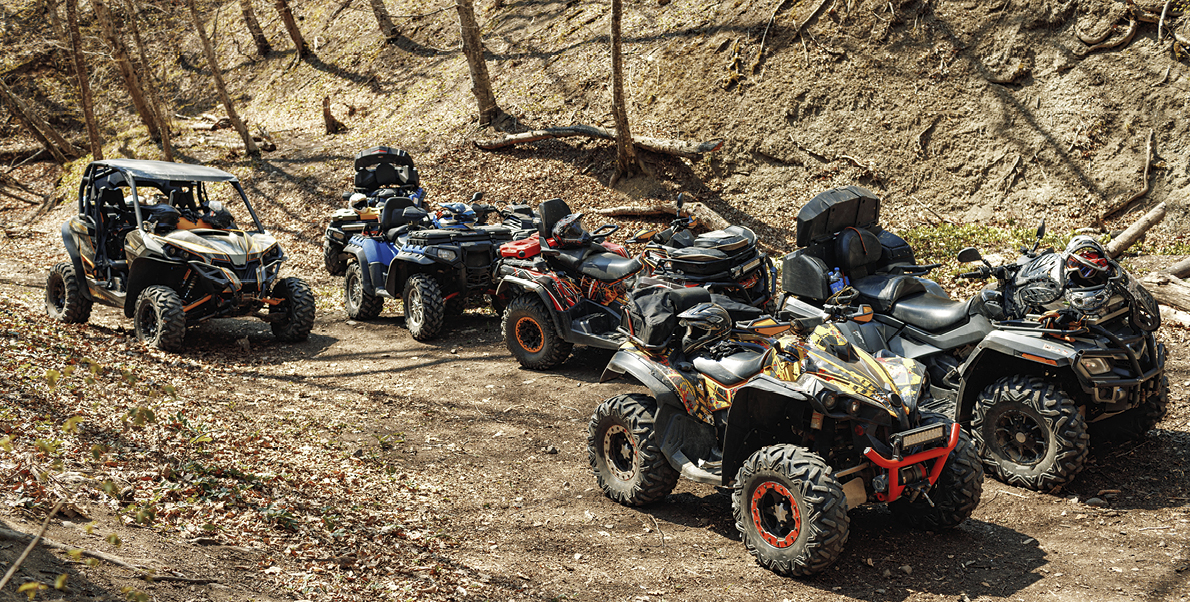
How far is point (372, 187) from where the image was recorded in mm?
13977

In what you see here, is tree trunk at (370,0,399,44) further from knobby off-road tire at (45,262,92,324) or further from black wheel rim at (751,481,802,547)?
black wheel rim at (751,481,802,547)

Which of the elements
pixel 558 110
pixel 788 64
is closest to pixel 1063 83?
pixel 788 64

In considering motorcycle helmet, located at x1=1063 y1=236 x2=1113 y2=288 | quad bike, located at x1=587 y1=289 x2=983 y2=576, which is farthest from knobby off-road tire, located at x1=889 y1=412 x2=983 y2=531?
motorcycle helmet, located at x1=1063 y1=236 x2=1113 y2=288

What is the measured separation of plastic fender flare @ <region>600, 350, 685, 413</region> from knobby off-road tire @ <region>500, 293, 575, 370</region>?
3.14 m

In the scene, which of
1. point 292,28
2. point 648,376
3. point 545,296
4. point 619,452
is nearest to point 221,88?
point 292,28

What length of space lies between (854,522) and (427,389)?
478cm

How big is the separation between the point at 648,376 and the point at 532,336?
398cm

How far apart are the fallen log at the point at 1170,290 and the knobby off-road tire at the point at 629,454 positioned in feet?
21.0

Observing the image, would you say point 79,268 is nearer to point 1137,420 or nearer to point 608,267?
point 608,267

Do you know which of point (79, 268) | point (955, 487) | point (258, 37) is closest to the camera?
point (955, 487)

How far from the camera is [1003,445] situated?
19.2ft

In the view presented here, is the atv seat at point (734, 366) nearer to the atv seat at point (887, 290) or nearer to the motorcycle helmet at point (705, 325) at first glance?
the motorcycle helmet at point (705, 325)

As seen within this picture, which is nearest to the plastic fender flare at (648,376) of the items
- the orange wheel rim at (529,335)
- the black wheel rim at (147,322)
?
the orange wheel rim at (529,335)

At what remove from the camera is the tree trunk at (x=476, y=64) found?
16453 millimetres
